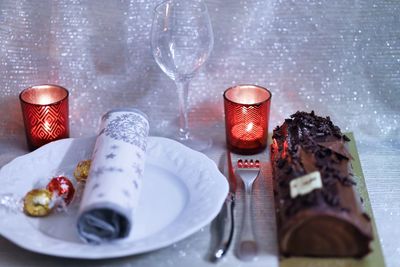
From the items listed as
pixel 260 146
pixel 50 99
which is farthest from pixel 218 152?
pixel 50 99

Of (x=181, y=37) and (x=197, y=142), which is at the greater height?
(x=181, y=37)

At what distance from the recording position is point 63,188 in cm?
74

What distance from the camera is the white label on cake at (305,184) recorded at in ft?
2.14

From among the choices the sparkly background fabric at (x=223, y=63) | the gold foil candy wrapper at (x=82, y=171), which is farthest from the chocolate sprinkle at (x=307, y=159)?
the gold foil candy wrapper at (x=82, y=171)

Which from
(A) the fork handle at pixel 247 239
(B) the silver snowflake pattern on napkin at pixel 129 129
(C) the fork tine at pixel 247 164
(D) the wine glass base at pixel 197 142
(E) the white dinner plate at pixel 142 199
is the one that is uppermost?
(B) the silver snowflake pattern on napkin at pixel 129 129

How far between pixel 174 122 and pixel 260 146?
0.62 ft

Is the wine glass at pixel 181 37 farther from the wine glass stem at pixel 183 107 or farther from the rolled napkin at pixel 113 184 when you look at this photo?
the rolled napkin at pixel 113 184

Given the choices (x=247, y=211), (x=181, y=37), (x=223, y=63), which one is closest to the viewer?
(x=247, y=211)

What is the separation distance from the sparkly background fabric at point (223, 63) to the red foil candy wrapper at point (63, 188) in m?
0.21

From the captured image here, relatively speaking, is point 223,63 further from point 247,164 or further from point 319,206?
point 319,206

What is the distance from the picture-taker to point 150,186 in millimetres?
776

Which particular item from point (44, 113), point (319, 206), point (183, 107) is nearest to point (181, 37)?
point (183, 107)

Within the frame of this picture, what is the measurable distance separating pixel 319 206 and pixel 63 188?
1.07 ft

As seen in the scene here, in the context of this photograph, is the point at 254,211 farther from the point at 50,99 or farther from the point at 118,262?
the point at 50,99
